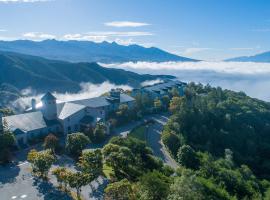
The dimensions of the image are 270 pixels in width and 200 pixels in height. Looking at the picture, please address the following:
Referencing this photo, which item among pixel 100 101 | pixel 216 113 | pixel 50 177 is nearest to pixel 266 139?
pixel 216 113

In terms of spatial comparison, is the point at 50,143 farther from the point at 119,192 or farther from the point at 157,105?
the point at 157,105

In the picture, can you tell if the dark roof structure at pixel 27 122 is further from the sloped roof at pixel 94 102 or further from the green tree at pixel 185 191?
the green tree at pixel 185 191

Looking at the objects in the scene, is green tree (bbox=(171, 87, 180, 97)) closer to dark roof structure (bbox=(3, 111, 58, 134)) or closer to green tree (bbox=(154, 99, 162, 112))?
green tree (bbox=(154, 99, 162, 112))

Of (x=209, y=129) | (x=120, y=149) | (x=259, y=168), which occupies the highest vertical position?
(x=120, y=149)

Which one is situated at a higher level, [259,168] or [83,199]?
[83,199]

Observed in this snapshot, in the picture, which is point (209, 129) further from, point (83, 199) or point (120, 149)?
point (83, 199)

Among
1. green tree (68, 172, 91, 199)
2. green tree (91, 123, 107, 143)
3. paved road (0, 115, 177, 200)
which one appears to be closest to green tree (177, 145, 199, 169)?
paved road (0, 115, 177, 200)

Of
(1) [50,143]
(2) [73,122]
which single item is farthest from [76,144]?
(2) [73,122]
